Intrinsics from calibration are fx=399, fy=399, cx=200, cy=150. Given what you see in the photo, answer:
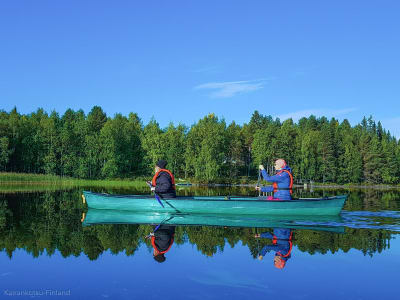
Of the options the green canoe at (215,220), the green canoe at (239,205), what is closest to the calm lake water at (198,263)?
the green canoe at (215,220)

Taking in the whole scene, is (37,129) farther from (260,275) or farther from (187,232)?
(260,275)

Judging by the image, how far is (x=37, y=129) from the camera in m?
73.2

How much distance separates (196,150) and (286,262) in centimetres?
6463

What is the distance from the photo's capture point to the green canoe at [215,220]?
598 inches

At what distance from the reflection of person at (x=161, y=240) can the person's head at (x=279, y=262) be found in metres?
2.67

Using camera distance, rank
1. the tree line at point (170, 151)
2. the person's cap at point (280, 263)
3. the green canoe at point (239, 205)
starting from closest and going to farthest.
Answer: the person's cap at point (280, 263) → the green canoe at point (239, 205) → the tree line at point (170, 151)

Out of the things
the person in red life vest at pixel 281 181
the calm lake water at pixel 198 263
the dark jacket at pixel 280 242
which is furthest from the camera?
the person in red life vest at pixel 281 181

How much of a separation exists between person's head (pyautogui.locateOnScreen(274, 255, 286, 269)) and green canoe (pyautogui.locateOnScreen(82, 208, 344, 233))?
4.89 meters

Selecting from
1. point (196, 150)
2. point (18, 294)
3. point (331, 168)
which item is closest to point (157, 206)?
point (18, 294)

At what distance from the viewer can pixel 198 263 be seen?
937cm

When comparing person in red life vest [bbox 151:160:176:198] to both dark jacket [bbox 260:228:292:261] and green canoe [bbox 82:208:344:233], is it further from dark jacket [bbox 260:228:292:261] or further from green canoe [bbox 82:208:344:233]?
dark jacket [bbox 260:228:292:261]

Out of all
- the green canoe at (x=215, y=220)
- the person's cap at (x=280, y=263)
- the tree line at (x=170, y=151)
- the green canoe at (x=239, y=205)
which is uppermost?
the tree line at (x=170, y=151)

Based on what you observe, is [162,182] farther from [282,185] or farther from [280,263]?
[280,263]

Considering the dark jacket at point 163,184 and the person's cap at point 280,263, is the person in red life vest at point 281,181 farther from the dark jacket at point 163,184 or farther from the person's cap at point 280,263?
the person's cap at point 280,263
